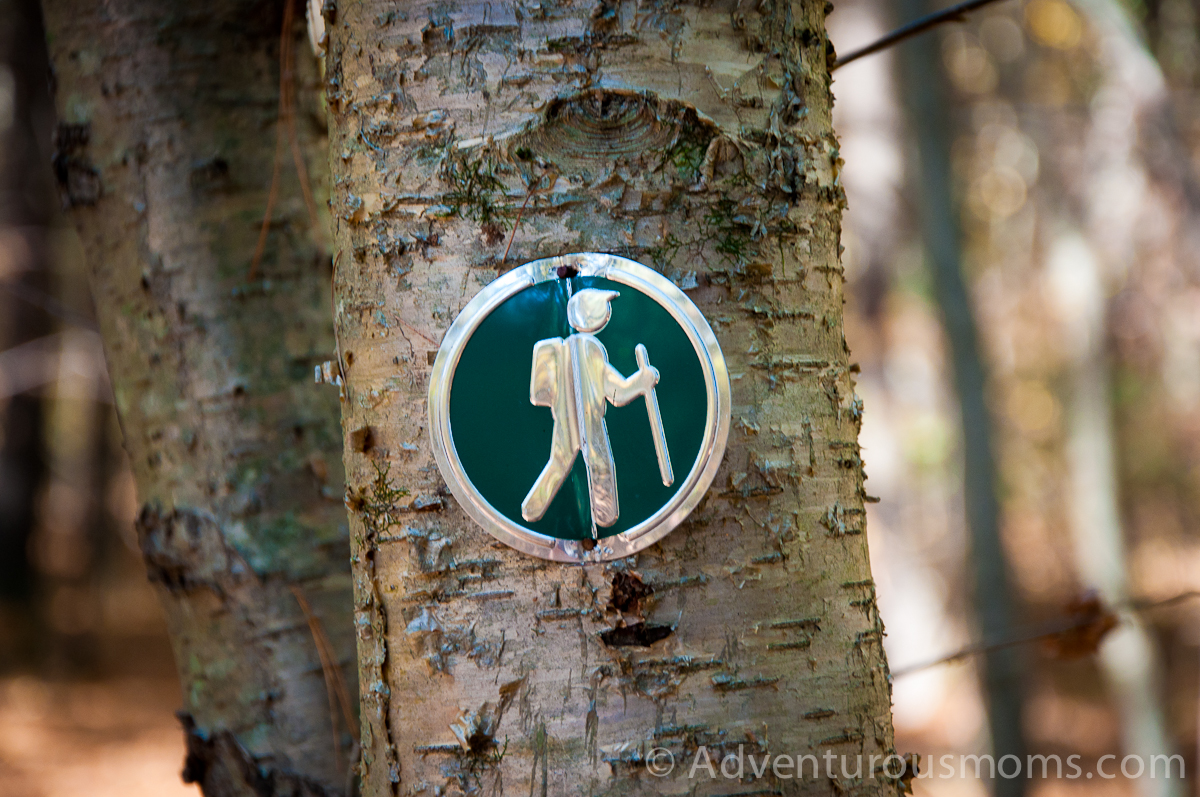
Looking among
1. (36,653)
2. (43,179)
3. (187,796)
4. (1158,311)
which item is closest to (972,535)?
(1158,311)

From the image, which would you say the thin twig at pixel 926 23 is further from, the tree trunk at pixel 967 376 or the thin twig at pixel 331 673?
the tree trunk at pixel 967 376

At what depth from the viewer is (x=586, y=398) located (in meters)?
0.85

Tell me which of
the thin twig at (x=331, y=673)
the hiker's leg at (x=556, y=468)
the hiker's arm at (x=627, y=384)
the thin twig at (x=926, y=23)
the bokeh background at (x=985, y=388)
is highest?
the bokeh background at (x=985, y=388)

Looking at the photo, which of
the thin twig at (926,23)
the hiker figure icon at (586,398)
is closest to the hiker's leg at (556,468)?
the hiker figure icon at (586,398)

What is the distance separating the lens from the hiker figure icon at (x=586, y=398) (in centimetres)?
85

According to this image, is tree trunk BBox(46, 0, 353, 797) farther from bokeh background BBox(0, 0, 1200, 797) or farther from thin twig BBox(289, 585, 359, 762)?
bokeh background BBox(0, 0, 1200, 797)

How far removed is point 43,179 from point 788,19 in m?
9.25

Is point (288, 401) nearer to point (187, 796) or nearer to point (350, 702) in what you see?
point (350, 702)

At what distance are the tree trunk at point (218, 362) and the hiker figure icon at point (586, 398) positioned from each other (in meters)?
0.71

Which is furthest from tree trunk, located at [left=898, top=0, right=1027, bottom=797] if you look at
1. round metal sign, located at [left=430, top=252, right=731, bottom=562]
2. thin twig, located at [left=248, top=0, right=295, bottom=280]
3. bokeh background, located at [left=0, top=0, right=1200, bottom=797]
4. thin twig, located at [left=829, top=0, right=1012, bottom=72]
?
round metal sign, located at [left=430, top=252, right=731, bottom=562]

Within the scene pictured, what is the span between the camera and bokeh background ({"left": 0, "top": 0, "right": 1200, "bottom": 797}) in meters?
4.73

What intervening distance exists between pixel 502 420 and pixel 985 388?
3.53m

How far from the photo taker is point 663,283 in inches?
33.6

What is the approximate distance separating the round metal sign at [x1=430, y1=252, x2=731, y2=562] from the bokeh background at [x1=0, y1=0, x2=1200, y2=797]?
331 cm
